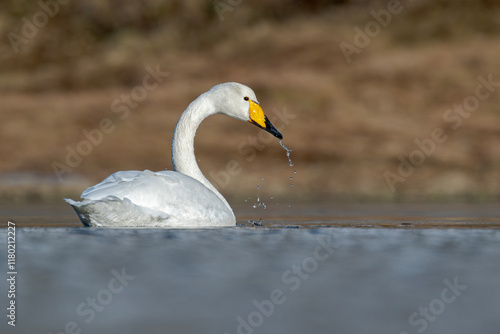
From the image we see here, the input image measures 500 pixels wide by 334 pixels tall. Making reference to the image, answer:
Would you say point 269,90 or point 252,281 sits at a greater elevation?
point 269,90

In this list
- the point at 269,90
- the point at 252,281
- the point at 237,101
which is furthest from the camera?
the point at 269,90

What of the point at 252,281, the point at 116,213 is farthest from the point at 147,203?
the point at 252,281

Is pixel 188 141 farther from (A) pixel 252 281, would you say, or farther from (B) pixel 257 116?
(A) pixel 252 281

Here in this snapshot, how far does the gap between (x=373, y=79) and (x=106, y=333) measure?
23.9 meters

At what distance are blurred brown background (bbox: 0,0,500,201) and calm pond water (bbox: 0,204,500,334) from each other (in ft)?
39.7

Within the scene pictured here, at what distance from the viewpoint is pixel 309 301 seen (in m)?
4.35

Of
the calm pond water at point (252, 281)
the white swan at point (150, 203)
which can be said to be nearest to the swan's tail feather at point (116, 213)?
the white swan at point (150, 203)

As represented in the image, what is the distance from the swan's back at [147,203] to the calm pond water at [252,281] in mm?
289

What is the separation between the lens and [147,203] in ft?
24.6

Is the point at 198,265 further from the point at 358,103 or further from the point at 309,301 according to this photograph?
the point at 358,103

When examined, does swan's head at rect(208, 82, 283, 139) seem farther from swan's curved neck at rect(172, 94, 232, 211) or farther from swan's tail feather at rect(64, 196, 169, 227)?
swan's tail feather at rect(64, 196, 169, 227)

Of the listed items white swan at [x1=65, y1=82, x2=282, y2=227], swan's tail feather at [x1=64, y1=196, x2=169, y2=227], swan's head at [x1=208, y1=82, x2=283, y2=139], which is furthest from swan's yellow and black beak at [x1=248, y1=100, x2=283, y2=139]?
swan's tail feather at [x1=64, y1=196, x2=169, y2=227]

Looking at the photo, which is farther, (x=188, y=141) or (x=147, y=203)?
(x=188, y=141)

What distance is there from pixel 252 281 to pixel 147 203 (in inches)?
109
